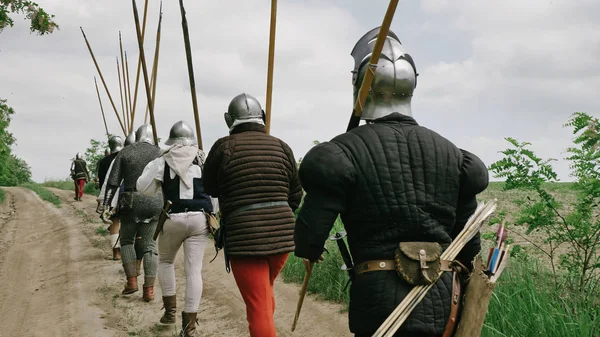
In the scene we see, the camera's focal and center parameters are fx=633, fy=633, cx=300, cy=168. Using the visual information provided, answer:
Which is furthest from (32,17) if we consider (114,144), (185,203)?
(185,203)

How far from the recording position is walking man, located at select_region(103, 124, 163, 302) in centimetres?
695

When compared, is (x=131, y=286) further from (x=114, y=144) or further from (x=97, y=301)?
(x=114, y=144)

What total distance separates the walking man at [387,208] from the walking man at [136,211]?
4.73 m

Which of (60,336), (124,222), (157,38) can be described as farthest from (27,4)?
(60,336)

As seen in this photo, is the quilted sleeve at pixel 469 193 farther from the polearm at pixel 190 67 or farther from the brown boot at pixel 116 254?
the brown boot at pixel 116 254

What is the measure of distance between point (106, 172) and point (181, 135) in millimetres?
4350

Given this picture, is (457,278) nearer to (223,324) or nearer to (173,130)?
(173,130)

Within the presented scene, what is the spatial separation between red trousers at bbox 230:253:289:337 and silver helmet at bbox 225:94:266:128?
97 cm

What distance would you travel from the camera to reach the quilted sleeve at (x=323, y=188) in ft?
7.83

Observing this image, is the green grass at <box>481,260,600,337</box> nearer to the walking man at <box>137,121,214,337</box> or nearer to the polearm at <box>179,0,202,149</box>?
the walking man at <box>137,121,214,337</box>

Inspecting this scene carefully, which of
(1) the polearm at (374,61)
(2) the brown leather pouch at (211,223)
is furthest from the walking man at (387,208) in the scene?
(2) the brown leather pouch at (211,223)

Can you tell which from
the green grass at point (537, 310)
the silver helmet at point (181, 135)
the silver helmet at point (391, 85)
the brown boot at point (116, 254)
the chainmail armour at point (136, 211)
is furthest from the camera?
the brown boot at point (116, 254)

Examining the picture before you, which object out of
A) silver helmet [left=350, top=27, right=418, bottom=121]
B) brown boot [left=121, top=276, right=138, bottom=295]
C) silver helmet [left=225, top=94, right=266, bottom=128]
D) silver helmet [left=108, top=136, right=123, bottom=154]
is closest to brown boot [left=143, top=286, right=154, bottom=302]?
brown boot [left=121, top=276, right=138, bottom=295]

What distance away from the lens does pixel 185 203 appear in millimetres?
5230
